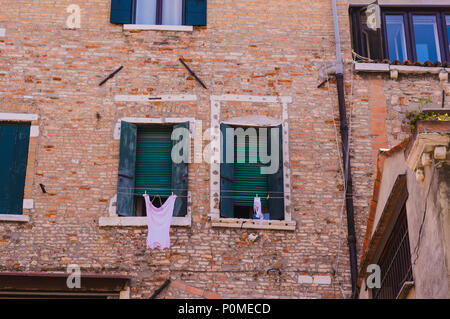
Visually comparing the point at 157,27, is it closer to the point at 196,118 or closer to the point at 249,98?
the point at 196,118

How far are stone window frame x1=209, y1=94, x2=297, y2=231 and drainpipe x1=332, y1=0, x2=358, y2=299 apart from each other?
0.97 metres

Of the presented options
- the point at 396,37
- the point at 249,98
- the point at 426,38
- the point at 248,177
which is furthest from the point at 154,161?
the point at 426,38

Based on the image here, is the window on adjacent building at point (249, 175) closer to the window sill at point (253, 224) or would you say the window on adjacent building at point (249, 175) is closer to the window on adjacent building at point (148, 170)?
the window sill at point (253, 224)

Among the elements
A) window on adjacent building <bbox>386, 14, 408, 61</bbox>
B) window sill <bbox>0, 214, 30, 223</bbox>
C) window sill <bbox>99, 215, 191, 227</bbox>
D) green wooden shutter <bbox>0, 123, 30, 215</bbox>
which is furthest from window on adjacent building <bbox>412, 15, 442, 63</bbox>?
window sill <bbox>0, 214, 30, 223</bbox>

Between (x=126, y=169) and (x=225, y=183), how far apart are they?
1782 millimetres

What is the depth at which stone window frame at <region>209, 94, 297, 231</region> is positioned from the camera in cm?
1416

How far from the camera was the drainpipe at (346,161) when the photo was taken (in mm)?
13953

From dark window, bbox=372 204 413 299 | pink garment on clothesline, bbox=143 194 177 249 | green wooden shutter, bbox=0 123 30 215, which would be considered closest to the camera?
dark window, bbox=372 204 413 299

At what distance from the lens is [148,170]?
48.6 feet

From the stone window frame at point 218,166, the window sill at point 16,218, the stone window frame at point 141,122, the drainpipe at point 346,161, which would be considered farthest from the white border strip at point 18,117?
the drainpipe at point 346,161

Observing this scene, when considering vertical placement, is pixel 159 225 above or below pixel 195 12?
below

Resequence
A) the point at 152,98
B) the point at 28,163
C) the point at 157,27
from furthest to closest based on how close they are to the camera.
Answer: the point at 157,27 → the point at 152,98 → the point at 28,163

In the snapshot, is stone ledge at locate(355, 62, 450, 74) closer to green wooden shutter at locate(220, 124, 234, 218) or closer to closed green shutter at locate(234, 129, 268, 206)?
closed green shutter at locate(234, 129, 268, 206)

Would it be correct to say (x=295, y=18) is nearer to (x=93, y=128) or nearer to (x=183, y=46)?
(x=183, y=46)
